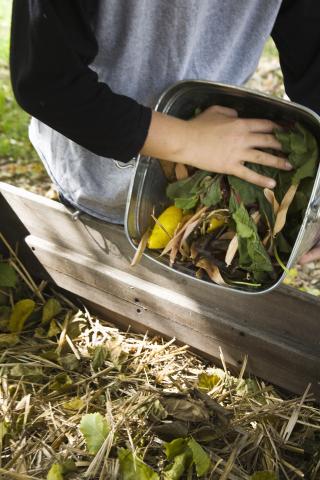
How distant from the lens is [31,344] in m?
1.60

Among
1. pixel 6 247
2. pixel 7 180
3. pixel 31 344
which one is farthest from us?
pixel 7 180

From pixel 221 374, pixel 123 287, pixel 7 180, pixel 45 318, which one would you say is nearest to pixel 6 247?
pixel 45 318

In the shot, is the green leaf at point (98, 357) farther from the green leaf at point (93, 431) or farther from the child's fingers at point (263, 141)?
the child's fingers at point (263, 141)

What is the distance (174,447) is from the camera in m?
1.25

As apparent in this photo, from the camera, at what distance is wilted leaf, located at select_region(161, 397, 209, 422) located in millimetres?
1288

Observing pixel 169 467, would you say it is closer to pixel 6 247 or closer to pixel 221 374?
pixel 221 374

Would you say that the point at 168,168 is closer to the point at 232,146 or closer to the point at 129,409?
the point at 232,146

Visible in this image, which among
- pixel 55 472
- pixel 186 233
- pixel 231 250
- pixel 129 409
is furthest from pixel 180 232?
pixel 55 472

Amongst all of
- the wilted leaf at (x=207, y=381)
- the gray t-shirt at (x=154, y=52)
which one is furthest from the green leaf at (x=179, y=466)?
the gray t-shirt at (x=154, y=52)

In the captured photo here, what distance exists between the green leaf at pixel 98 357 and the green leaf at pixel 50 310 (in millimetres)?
200

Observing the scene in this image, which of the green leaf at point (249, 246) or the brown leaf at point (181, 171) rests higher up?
the brown leaf at point (181, 171)

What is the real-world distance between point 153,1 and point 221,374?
944mm

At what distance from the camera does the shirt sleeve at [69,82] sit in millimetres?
954

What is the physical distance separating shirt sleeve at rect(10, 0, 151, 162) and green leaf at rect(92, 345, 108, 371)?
0.64 metres
